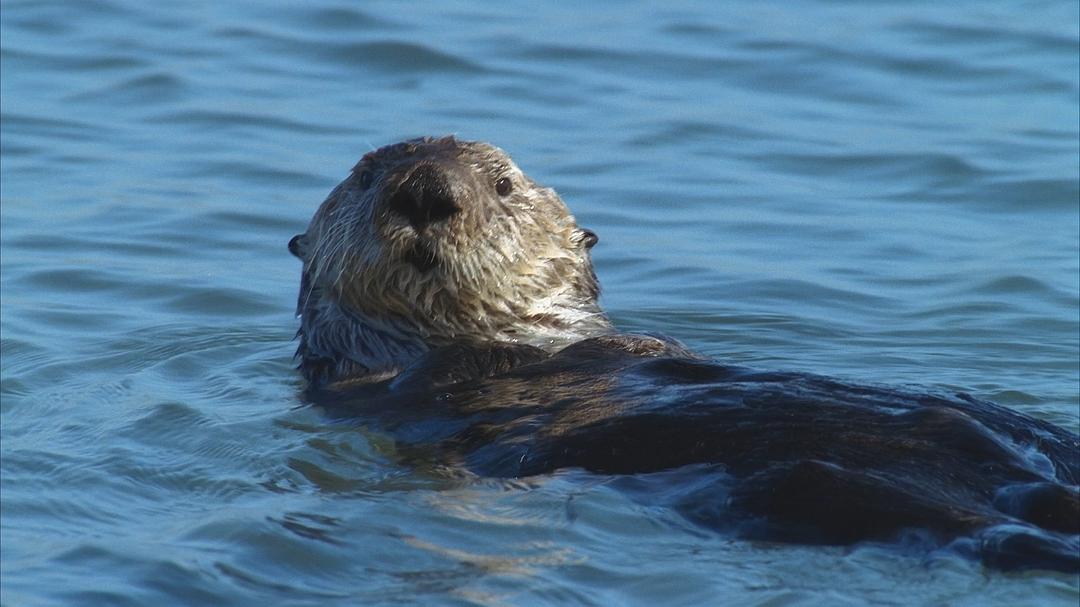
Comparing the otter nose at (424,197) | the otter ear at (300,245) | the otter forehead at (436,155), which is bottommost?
the otter ear at (300,245)

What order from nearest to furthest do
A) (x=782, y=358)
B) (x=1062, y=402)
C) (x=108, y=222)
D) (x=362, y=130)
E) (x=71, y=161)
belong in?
1. (x=1062, y=402)
2. (x=782, y=358)
3. (x=108, y=222)
4. (x=71, y=161)
5. (x=362, y=130)

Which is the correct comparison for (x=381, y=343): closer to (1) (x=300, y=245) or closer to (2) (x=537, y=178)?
(1) (x=300, y=245)

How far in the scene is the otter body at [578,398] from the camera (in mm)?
4414

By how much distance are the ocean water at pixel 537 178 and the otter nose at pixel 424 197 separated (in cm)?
77

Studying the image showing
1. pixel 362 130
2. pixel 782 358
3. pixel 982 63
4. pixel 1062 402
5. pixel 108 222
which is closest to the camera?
pixel 1062 402

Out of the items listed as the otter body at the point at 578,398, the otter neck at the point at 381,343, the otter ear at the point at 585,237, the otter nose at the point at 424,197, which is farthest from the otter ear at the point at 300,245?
the otter ear at the point at 585,237

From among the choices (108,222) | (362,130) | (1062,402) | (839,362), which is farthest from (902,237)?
(108,222)

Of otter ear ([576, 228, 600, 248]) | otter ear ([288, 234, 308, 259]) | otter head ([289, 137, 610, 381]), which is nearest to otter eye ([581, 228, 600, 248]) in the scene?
otter ear ([576, 228, 600, 248])

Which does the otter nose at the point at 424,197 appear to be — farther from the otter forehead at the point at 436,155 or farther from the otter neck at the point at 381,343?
the otter neck at the point at 381,343

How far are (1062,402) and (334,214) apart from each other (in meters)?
2.87

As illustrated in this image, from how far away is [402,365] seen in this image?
6.27 metres

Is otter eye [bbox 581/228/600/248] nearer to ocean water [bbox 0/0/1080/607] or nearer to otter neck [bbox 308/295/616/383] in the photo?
otter neck [bbox 308/295/616/383]

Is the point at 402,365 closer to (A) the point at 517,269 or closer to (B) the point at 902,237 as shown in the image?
(A) the point at 517,269

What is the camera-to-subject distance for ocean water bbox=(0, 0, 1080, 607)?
15.3 feet
